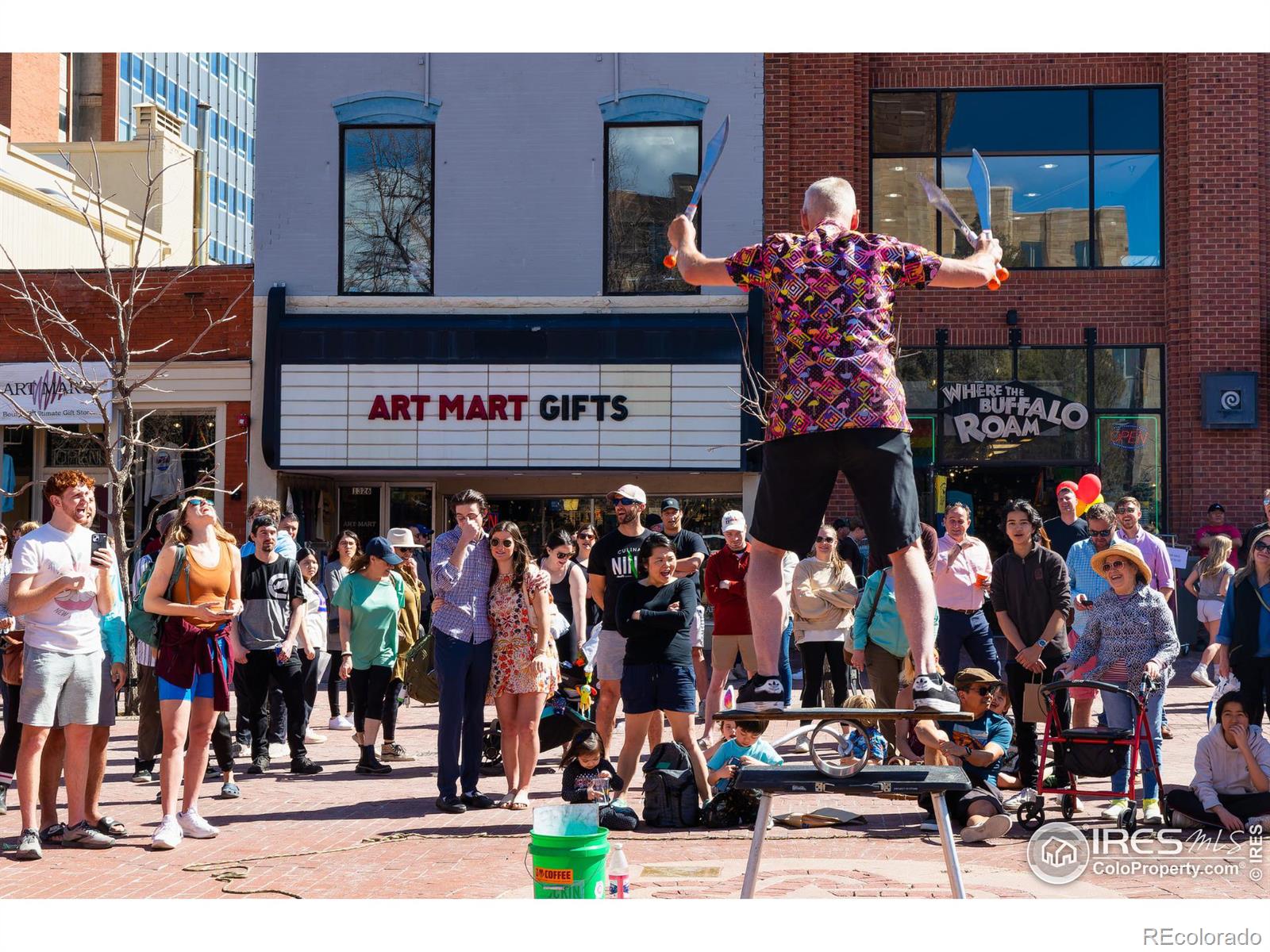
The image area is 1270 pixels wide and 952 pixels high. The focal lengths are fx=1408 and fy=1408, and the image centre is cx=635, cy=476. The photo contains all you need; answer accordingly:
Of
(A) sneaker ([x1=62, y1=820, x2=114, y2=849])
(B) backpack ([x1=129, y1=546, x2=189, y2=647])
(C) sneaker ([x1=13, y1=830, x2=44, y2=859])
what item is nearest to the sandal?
(A) sneaker ([x1=62, y1=820, x2=114, y2=849])

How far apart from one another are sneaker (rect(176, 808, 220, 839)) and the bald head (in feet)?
17.1

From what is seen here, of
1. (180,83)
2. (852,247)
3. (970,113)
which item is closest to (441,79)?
(970,113)

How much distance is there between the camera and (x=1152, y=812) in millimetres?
8461

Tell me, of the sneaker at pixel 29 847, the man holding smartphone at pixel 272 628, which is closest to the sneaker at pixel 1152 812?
the man holding smartphone at pixel 272 628

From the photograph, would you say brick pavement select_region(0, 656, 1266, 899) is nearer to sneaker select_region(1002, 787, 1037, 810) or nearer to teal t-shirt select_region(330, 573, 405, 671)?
sneaker select_region(1002, 787, 1037, 810)

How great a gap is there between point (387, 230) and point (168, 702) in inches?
510

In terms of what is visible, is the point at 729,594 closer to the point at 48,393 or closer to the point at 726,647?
the point at 726,647

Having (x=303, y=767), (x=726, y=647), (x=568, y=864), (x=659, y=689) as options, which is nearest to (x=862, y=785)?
(x=568, y=864)

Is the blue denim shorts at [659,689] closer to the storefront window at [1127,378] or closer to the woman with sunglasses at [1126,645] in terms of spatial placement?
the woman with sunglasses at [1126,645]

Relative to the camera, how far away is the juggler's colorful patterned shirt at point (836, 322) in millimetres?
5156

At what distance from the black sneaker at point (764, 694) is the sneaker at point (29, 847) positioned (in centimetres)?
437

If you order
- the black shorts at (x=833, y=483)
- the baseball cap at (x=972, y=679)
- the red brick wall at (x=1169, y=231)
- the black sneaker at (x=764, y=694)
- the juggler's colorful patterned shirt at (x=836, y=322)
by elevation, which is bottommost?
the baseball cap at (x=972, y=679)

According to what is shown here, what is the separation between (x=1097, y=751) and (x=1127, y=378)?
1208cm

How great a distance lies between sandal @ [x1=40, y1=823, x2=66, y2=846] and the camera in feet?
26.7
